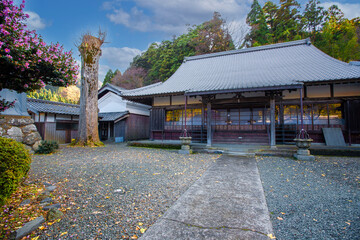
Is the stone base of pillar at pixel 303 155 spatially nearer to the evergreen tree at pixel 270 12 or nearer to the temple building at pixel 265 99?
the temple building at pixel 265 99

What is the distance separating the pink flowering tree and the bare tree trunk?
5925mm

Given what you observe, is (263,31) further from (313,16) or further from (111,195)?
(111,195)

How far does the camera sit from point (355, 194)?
3.16 metres

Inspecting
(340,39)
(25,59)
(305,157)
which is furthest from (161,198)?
(340,39)

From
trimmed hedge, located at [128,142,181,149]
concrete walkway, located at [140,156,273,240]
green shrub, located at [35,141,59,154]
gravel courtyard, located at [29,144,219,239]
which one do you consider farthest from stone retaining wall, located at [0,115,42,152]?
concrete walkway, located at [140,156,273,240]

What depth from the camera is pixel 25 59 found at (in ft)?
11.3

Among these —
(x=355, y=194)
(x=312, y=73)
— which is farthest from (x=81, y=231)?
(x=312, y=73)

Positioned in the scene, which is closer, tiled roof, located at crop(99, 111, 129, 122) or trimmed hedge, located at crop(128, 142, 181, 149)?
trimmed hedge, located at crop(128, 142, 181, 149)

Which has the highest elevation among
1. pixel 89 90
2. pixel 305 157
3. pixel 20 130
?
pixel 89 90

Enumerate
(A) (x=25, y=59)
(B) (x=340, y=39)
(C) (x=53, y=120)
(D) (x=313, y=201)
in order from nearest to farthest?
(D) (x=313, y=201) → (A) (x=25, y=59) → (C) (x=53, y=120) → (B) (x=340, y=39)

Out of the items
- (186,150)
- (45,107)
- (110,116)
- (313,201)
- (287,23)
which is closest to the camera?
(313,201)

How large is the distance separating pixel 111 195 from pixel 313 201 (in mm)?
3533

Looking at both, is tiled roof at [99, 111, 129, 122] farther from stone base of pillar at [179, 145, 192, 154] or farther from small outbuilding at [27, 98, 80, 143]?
stone base of pillar at [179, 145, 192, 154]

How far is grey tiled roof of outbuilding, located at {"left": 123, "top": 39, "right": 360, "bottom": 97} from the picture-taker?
25.3 ft
